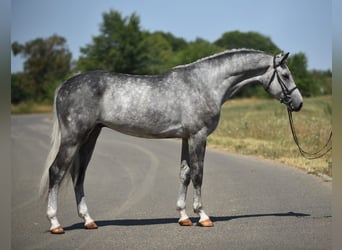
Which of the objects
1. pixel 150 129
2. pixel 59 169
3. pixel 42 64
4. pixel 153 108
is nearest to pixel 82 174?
pixel 59 169

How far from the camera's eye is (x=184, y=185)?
7309 millimetres

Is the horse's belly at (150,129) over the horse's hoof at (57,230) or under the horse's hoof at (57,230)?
over

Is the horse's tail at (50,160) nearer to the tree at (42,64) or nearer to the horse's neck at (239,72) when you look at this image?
the horse's neck at (239,72)

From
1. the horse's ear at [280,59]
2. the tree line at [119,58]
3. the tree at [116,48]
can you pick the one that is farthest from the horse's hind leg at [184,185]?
the tree at [116,48]

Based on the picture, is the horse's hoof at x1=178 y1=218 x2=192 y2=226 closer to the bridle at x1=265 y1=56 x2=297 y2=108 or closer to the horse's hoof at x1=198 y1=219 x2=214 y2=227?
the horse's hoof at x1=198 y1=219 x2=214 y2=227

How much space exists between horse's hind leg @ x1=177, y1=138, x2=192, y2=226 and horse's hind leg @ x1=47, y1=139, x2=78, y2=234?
4.97 feet

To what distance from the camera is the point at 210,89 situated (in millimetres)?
7273

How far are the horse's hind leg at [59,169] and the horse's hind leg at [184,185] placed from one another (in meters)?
1.52

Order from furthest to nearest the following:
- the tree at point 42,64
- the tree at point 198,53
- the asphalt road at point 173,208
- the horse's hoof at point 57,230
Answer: the tree at point 42,64, the tree at point 198,53, the horse's hoof at point 57,230, the asphalt road at point 173,208

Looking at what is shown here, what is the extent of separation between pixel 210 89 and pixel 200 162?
1.00m

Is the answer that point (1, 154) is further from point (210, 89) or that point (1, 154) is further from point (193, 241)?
point (210, 89)

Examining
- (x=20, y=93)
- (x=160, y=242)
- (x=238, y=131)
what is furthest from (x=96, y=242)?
(x=20, y=93)

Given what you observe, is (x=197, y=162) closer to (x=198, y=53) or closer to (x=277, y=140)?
(x=277, y=140)

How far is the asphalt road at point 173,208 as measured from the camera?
6.23m
